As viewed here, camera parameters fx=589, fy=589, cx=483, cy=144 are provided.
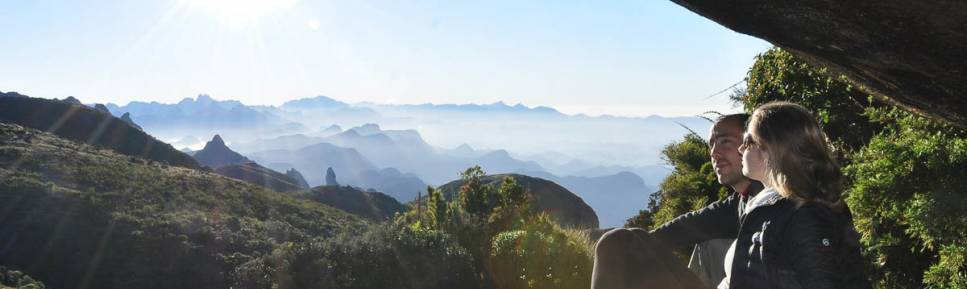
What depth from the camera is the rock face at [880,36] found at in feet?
9.57

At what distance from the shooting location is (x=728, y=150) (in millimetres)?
3582

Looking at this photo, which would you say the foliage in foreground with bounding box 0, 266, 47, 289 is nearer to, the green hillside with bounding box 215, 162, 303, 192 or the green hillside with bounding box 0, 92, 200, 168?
the green hillside with bounding box 0, 92, 200, 168

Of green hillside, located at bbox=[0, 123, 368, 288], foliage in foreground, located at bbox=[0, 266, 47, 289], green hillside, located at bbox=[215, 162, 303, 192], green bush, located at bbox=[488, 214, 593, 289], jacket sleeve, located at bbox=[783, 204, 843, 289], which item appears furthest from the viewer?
green hillside, located at bbox=[215, 162, 303, 192]

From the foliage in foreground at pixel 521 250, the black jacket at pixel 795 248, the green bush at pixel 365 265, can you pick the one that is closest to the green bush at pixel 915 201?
the black jacket at pixel 795 248

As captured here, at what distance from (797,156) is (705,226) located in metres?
Result: 1.25

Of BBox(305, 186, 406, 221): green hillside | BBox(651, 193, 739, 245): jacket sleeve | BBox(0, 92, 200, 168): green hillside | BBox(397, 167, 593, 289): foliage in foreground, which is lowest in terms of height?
BBox(305, 186, 406, 221): green hillside

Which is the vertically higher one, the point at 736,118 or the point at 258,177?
the point at 736,118

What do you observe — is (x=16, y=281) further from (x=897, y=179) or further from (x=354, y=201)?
(x=354, y=201)

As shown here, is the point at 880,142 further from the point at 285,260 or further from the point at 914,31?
the point at 285,260

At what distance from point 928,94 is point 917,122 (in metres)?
2.91

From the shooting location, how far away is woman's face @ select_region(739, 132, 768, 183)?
2.71 metres

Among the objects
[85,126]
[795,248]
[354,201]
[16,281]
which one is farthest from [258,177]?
[795,248]

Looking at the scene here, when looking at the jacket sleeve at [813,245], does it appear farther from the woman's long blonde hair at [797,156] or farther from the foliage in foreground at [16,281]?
the foliage in foreground at [16,281]

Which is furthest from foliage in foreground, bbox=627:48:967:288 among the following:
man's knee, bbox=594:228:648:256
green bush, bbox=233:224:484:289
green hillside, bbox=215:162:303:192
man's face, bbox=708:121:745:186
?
green hillside, bbox=215:162:303:192
